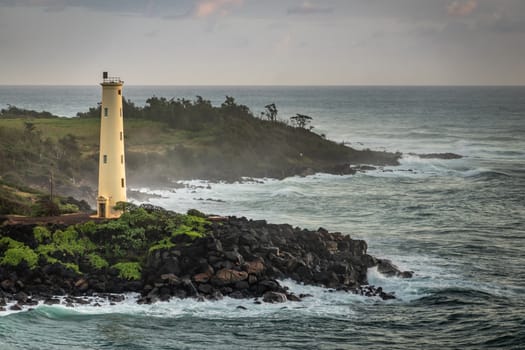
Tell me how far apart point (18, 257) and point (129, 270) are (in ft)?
21.1

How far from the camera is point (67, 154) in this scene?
93.7 metres

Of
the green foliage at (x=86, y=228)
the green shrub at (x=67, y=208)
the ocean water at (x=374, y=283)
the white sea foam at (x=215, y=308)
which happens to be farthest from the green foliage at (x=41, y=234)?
the ocean water at (x=374, y=283)

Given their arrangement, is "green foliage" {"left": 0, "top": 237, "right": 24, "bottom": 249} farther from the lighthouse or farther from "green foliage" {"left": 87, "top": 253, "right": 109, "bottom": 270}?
the lighthouse

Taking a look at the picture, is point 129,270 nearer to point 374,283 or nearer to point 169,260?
point 169,260

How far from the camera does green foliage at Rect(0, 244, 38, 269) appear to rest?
4934 cm

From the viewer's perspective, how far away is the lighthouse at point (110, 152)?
57.1 metres

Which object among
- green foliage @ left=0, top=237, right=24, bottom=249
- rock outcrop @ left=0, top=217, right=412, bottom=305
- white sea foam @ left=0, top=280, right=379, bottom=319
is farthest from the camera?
green foliage @ left=0, top=237, right=24, bottom=249

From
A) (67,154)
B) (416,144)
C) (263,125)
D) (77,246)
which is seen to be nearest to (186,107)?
(263,125)

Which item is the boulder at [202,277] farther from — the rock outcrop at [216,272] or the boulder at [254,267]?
the boulder at [254,267]

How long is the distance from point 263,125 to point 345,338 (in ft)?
257

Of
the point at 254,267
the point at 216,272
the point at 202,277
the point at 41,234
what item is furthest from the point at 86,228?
the point at 254,267

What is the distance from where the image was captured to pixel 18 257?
4972 centimetres

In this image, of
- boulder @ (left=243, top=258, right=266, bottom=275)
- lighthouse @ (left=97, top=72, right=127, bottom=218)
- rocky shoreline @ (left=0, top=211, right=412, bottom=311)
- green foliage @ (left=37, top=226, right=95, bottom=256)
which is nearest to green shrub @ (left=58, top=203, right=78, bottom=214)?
lighthouse @ (left=97, top=72, right=127, bottom=218)

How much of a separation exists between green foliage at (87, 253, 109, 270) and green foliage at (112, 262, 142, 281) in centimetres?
73
